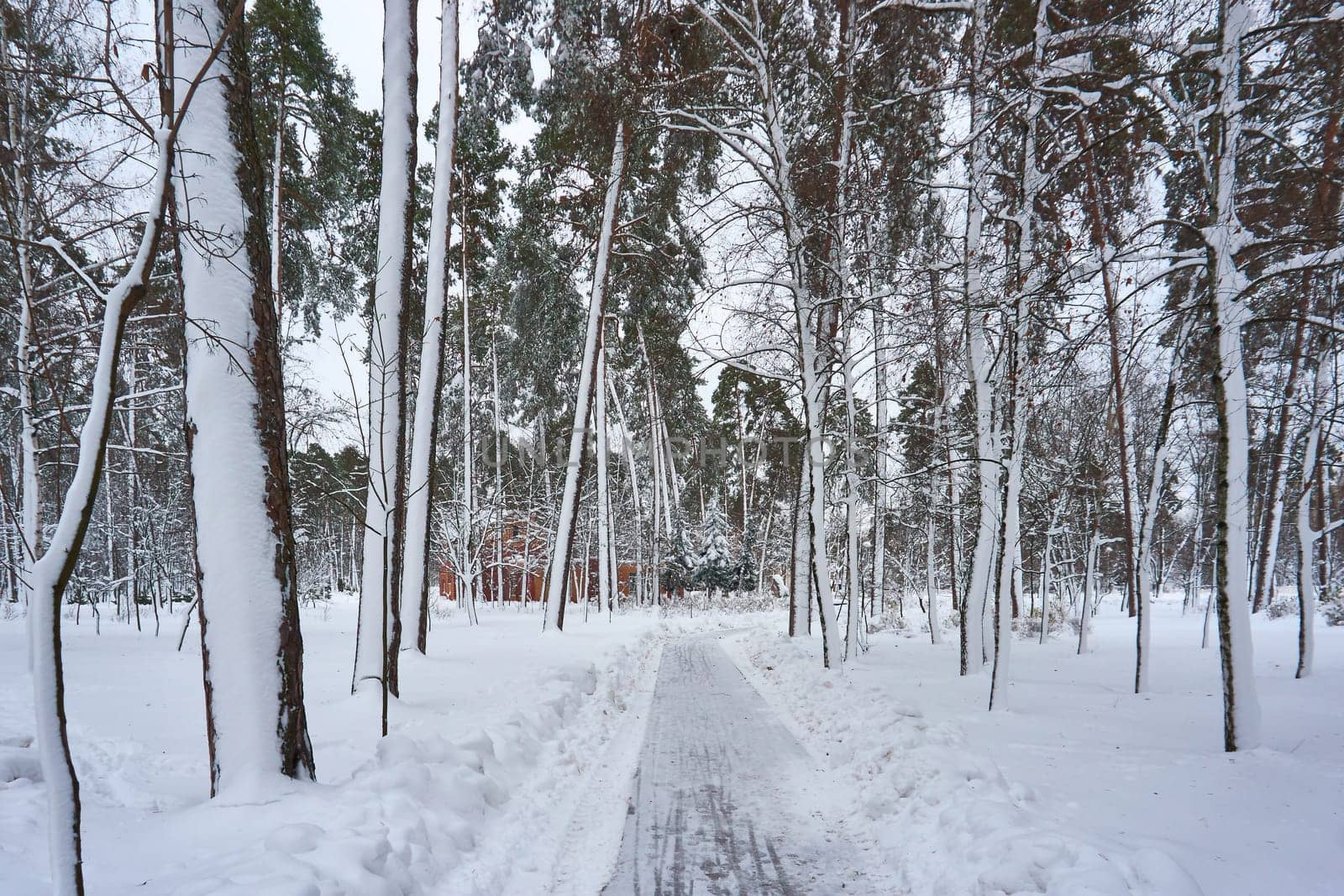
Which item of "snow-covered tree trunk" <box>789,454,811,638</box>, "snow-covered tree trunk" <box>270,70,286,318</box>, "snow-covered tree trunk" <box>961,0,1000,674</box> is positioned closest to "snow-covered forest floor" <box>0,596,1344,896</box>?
"snow-covered tree trunk" <box>961,0,1000,674</box>

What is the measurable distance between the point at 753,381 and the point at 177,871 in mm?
21035

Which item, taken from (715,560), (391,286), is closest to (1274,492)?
(391,286)

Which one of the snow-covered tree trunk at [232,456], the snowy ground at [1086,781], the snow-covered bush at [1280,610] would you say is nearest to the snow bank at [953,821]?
the snowy ground at [1086,781]

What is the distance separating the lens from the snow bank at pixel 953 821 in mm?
3027

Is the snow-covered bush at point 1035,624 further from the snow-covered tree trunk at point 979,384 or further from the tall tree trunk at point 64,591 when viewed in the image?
the tall tree trunk at point 64,591

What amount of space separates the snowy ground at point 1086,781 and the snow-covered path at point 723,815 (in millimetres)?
411

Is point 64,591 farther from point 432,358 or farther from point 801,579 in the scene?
point 801,579

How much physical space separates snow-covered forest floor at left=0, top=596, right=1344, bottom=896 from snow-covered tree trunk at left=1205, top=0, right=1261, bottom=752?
496 mm

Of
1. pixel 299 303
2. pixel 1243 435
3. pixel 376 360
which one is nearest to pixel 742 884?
pixel 1243 435

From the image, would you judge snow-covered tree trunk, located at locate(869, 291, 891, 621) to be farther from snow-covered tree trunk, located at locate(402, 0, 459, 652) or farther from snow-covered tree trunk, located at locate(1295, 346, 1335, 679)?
snow-covered tree trunk, located at locate(402, 0, 459, 652)

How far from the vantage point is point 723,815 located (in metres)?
4.51

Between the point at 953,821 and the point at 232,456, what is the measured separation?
186 inches

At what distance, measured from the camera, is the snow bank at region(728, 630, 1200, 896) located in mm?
3027

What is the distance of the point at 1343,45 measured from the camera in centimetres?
408
